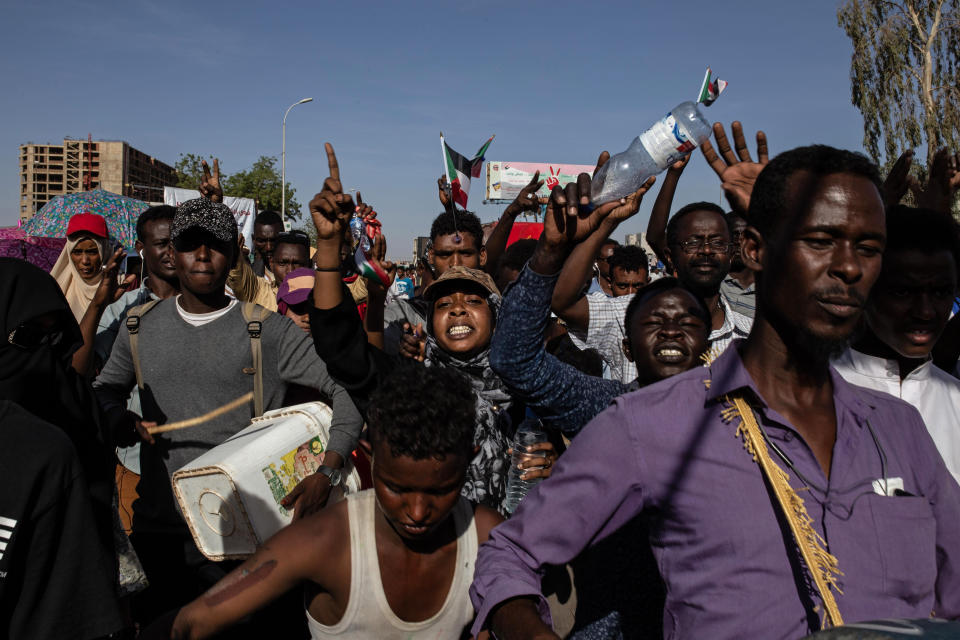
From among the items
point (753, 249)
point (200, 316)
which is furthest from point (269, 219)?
point (753, 249)

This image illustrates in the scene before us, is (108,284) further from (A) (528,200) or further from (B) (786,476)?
(B) (786,476)

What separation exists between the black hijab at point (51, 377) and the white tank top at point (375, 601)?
39.2 inches

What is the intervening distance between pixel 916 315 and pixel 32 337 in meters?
3.14

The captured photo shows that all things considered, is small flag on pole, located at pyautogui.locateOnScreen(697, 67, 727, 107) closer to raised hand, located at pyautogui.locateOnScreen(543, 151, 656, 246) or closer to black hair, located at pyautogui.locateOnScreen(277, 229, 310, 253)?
raised hand, located at pyautogui.locateOnScreen(543, 151, 656, 246)

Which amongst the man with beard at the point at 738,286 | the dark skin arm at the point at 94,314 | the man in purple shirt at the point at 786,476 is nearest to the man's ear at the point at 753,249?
the man in purple shirt at the point at 786,476

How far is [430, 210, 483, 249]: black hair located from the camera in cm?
487

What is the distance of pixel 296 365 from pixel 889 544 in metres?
2.47

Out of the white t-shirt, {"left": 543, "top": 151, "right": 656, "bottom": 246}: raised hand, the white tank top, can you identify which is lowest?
the white tank top

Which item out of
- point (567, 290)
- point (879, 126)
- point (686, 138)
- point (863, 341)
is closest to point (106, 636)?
point (567, 290)

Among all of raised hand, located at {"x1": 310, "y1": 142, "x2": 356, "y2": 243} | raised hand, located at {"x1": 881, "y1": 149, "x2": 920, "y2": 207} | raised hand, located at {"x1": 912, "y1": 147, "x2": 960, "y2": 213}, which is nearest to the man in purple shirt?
raised hand, located at {"x1": 310, "y1": 142, "x2": 356, "y2": 243}

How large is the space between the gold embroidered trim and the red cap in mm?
5104

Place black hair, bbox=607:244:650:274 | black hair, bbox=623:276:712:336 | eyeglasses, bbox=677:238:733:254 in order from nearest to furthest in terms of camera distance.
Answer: black hair, bbox=623:276:712:336 < eyeglasses, bbox=677:238:733:254 < black hair, bbox=607:244:650:274

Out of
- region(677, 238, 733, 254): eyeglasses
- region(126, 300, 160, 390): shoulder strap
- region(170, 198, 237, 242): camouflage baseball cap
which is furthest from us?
region(677, 238, 733, 254): eyeglasses

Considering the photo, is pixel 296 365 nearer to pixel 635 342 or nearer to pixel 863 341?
pixel 635 342
